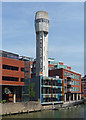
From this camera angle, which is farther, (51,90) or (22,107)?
(51,90)

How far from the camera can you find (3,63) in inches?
3287

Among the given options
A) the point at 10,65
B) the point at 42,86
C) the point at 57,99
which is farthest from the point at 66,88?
the point at 10,65

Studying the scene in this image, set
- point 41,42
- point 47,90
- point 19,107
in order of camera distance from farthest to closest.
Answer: point 41,42 → point 47,90 → point 19,107

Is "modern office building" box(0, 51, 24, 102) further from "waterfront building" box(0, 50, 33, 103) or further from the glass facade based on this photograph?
the glass facade

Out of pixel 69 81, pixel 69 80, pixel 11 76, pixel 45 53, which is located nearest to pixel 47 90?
pixel 11 76

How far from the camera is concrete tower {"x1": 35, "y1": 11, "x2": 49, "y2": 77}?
106688 mm

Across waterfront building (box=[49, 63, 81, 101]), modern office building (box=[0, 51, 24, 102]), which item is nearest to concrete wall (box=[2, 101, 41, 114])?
modern office building (box=[0, 51, 24, 102])

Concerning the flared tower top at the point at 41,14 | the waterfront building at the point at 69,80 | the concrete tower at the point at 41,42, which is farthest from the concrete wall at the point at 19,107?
the flared tower top at the point at 41,14

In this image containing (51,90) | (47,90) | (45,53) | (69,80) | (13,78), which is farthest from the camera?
(69,80)

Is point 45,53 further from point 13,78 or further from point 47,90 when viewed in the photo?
point 13,78

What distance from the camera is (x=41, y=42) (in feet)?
352

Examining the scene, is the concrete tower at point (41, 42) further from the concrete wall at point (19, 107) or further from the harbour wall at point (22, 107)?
the concrete wall at point (19, 107)

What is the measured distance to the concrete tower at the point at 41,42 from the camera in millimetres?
106688

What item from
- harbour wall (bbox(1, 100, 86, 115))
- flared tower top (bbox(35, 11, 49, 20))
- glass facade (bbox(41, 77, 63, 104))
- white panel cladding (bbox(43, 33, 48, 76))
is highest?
flared tower top (bbox(35, 11, 49, 20))
